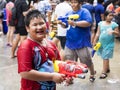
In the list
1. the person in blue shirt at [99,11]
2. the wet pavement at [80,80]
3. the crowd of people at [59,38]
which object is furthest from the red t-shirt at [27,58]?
the person in blue shirt at [99,11]

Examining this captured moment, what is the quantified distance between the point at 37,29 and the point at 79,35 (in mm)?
2626

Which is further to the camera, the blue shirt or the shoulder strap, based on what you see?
the blue shirt

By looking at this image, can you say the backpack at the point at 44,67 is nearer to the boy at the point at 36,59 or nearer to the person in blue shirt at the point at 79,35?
the boy at the point at 36,59

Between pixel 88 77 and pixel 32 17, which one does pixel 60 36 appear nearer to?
pixel 88 77

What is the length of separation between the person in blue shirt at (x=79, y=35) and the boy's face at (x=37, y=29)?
2336mm

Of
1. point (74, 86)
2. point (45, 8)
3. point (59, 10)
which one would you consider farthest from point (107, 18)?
point (45, 8)

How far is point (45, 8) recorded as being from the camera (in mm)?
9711

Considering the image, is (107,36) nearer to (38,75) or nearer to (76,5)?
(76,5)

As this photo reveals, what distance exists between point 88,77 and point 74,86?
1.79 ft

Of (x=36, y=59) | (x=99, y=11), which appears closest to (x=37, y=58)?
(x=36, y=59)

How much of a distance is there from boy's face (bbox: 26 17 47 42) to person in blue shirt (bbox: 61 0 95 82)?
234 cm

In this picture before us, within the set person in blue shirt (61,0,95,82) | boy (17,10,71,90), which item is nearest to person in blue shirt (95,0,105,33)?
person in blue shirt (61,0,95,82)

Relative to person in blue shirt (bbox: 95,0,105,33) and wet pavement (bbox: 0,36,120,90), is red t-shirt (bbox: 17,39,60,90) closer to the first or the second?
wet pavement (bbox: 0,36,120,90)

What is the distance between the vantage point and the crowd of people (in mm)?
2520
